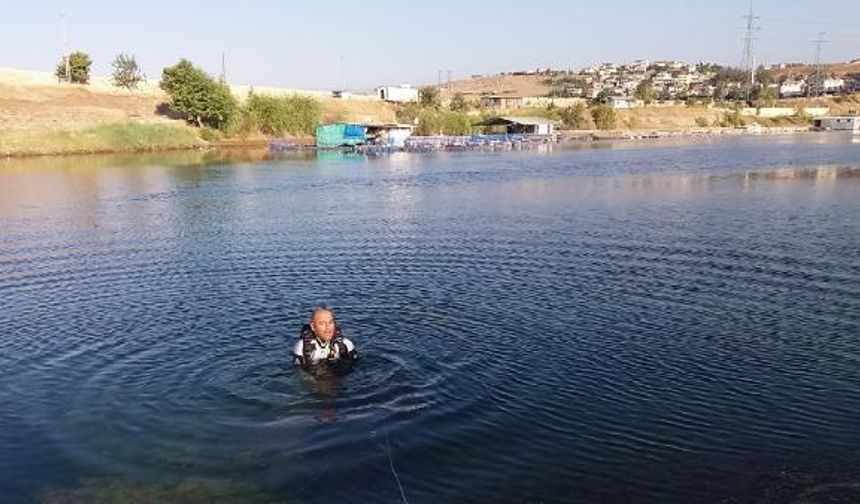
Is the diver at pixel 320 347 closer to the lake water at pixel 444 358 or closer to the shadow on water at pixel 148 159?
the lake water at pixel 444 358

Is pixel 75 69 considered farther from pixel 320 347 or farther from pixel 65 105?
pixel 320 347

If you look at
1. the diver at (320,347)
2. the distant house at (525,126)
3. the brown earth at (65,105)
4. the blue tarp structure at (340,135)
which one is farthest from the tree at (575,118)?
the diver at (320,347)

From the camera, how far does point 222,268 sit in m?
34.3

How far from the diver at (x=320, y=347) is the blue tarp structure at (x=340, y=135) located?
378ft

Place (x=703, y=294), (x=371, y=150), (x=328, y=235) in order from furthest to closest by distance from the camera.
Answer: (x=371, y=150)
(x=328, y=235)
(x=703, y=294)

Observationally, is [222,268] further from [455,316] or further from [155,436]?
[155,436]

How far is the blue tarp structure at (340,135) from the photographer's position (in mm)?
133750

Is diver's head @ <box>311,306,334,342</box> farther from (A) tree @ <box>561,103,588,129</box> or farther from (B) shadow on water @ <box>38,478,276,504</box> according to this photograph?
(A) tree @ <box>561,103,588,129</box>

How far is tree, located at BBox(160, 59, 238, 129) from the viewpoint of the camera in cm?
13975

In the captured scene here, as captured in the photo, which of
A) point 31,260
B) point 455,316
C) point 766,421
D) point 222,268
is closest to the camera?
point 766,421

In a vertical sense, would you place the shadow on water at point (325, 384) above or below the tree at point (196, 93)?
below

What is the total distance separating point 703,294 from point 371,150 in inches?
3979

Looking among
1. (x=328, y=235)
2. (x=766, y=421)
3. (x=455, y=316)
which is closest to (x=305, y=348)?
(x=455, y=316)

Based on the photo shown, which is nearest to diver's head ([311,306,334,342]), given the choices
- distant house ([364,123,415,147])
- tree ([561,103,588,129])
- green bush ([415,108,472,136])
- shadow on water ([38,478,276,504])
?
shadow on water ([38,478,276,504])
